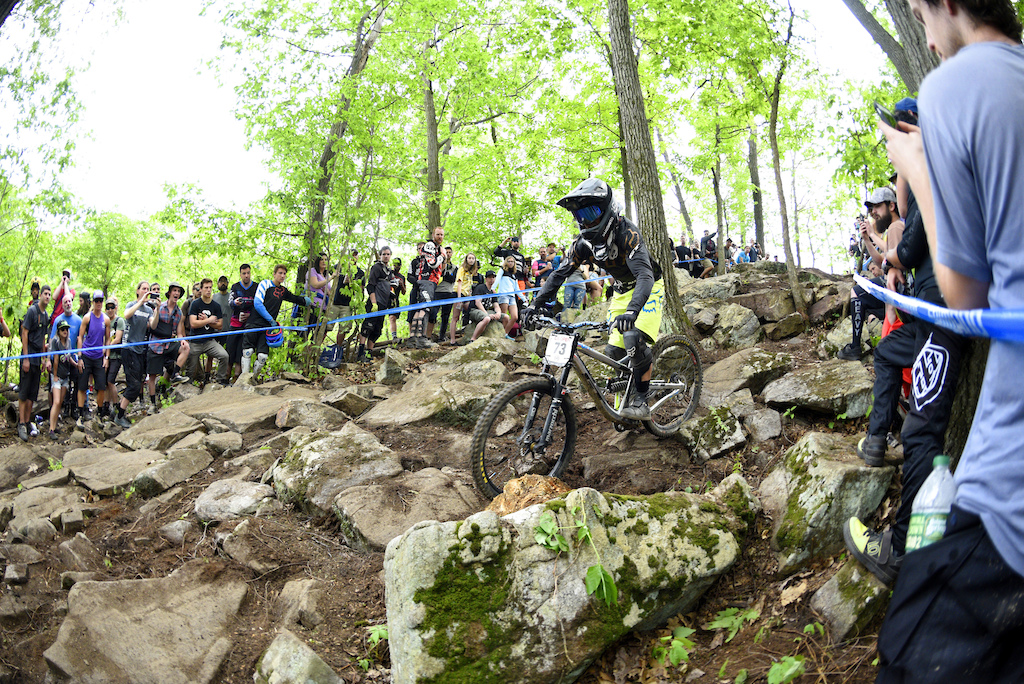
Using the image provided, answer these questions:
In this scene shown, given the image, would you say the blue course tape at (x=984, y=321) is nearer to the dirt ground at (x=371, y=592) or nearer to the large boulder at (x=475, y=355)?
the dirt ground at (x=371, y=592)

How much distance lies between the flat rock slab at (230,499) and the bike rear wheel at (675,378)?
3735 mm

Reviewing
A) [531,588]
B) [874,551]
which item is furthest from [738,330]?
[531,588]

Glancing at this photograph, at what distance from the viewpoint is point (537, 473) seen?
5.13 meters

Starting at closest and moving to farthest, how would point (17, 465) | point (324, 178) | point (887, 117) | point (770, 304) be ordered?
1. point (887, 117)
2. point (17, 465)
3. point (770, 304)
4. point (324, 178)

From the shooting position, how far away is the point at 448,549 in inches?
129

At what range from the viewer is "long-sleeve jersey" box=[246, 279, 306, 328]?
36.6 ft

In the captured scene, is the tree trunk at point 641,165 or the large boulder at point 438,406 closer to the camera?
the large boulder at point 438,406

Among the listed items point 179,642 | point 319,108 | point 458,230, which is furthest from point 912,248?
point 458,230

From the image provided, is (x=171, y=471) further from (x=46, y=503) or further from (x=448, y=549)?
(x=448, y=549)

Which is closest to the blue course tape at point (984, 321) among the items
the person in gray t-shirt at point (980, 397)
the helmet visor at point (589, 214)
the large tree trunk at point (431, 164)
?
the person in gray t-shirt at point (980, 397)

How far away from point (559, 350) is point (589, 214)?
46.0 inches

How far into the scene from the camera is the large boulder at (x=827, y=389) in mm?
5000

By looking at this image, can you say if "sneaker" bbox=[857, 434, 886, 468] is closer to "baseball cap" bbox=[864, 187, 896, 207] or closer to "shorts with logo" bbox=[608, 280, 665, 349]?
"shorts with logo" bbox=[608, 280, 665, 349]

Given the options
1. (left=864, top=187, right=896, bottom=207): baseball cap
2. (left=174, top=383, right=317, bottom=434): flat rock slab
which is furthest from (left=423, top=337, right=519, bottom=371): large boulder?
(left=864, top=187, right=896, bottom=207): baseball cap
